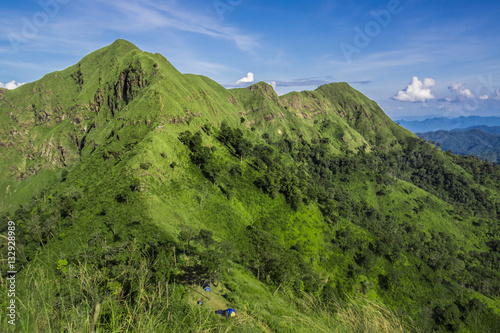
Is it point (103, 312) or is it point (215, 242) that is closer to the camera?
point (103, 312)

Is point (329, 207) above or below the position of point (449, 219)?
above

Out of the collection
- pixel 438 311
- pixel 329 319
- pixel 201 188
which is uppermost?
pixel 329 319

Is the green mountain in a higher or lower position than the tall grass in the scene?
lower

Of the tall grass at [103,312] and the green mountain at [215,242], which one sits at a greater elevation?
the tall grass at [103,312]

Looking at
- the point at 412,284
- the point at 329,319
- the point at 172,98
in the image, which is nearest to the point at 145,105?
the point at 172,98

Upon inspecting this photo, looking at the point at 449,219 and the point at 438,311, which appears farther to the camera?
the point at 449,219

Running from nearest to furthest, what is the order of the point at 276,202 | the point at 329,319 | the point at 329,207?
the point at 329,319 < the point at 276,202 < the point at 329,207

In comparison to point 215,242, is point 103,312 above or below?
above

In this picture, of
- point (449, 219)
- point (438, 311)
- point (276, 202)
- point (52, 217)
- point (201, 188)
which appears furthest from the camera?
point (449, 219)

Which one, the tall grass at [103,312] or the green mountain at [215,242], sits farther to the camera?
the green mountain at [215,242]

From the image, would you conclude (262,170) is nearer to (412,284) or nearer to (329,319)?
(412,284)

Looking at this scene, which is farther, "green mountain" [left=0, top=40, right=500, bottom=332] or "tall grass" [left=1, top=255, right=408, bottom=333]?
"green mountain" [left=0, top=40, right=500, bottom=332]
